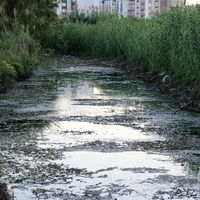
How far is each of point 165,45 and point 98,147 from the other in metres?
8.51

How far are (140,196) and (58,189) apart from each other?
0.77 meters

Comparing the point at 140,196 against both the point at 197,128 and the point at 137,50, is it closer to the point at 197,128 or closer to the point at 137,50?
the point at 197,128

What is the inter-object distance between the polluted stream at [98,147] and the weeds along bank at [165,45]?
0.92 metres

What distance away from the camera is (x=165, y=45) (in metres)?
14.6

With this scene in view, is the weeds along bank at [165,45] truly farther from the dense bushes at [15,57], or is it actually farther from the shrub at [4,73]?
the shrub at [4,73]

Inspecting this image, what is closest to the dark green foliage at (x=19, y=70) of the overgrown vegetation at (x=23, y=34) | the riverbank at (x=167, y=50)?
the overgrown vegetation at (x=23, y=34)

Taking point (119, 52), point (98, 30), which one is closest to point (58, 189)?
point (119, 52)

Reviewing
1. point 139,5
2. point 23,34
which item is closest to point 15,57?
point 23,34

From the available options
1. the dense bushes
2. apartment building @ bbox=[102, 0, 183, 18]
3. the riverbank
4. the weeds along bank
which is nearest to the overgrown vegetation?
the dense bushes

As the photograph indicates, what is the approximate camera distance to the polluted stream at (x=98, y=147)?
485cm

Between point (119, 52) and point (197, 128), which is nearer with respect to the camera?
point (197, 128)

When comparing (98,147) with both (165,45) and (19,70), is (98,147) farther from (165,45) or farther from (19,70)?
(19,70)

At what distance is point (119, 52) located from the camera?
23031 mm

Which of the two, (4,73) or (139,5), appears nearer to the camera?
(4,73)
